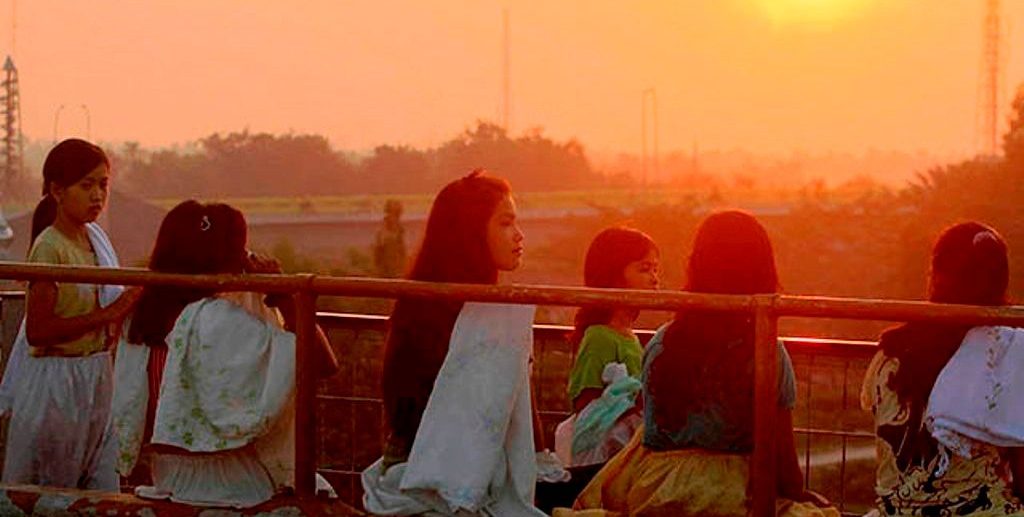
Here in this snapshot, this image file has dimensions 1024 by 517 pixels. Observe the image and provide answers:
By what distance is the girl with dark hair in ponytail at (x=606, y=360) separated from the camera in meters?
7.50

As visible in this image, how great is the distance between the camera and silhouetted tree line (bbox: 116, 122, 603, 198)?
3477 inches

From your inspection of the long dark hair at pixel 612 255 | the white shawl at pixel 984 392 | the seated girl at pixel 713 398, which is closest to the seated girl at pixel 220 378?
the seated girl at pixel 713 398

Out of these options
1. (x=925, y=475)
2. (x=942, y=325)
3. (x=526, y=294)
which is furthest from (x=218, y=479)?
(x=942, y=325)

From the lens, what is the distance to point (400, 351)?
20.7 ft

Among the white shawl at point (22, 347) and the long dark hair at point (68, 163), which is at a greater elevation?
the long dark hair at point (68, 163)

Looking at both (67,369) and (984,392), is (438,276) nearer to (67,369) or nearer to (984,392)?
(984,392)

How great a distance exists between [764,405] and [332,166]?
90691 millimetres

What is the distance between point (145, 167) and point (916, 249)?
37669 mm

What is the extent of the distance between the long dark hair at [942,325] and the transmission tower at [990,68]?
71.5 metres

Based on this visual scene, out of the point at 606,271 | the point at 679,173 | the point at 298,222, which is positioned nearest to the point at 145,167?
the point at 298,222

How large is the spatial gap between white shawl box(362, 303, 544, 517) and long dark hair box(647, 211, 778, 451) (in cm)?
42

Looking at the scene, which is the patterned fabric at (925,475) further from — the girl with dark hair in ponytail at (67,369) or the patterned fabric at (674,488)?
the girl with dark hair in ponytail at (67,369)

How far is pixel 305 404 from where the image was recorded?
638 cm

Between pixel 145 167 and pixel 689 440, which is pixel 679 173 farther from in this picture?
pixel 689 440
